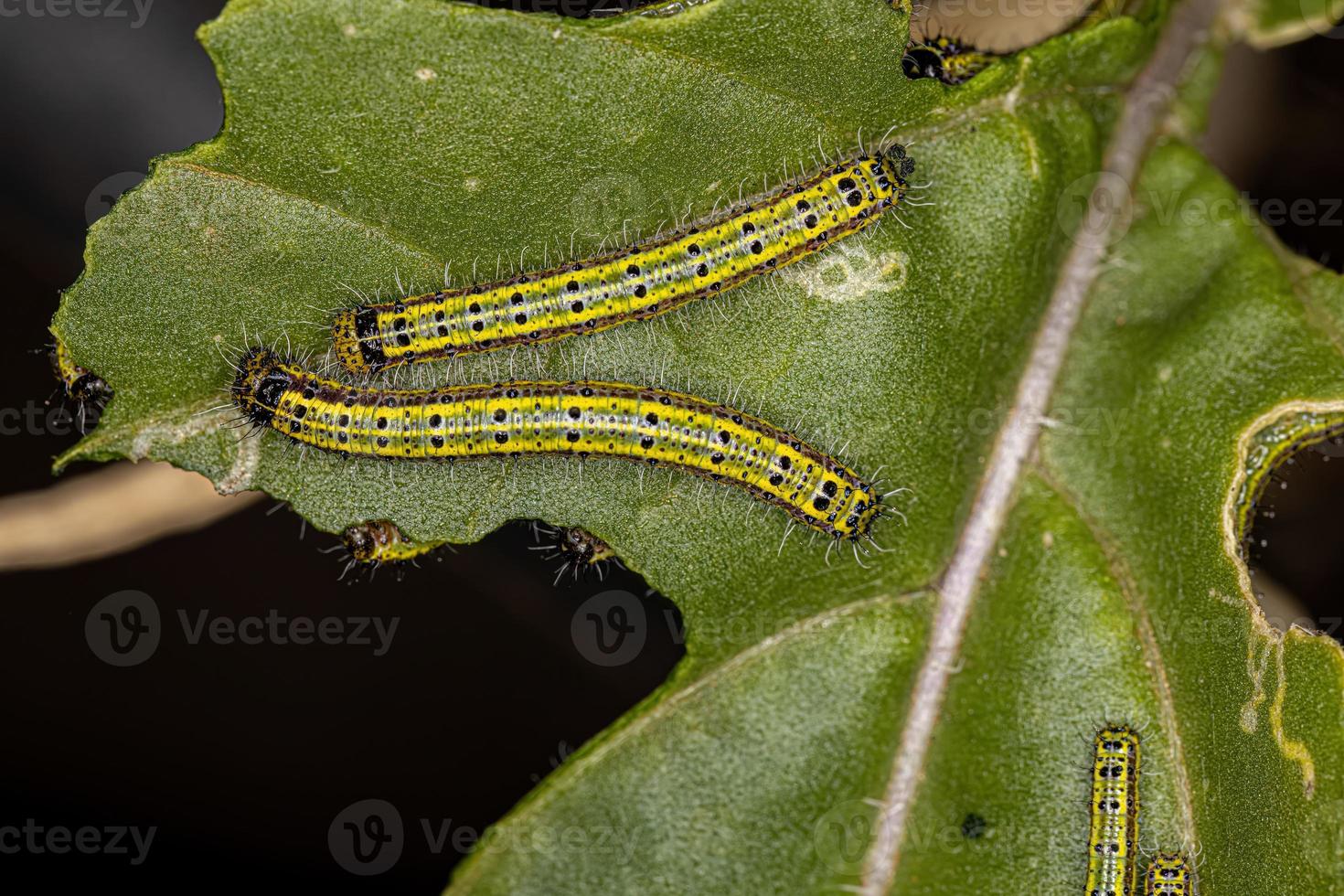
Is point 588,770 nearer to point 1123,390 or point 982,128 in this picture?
point 1123,390

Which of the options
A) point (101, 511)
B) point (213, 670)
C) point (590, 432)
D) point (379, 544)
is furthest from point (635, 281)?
point (213, 670)

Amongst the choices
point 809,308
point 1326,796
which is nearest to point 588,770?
point 809,308

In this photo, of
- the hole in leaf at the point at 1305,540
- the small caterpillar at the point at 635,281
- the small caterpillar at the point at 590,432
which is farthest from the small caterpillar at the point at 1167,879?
the small caterpillar at the point at 635,281

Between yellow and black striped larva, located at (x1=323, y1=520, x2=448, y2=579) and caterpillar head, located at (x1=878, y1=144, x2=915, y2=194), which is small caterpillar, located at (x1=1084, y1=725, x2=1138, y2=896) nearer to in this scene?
caterpillar head, located at (x1=878, y1=144, x2=915, y2=194)

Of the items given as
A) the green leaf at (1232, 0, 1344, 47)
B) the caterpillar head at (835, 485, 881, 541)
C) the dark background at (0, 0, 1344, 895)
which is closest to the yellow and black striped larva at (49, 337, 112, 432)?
the dark background at (0, 0, 1344, 895)

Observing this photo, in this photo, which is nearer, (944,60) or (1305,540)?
(944,60)

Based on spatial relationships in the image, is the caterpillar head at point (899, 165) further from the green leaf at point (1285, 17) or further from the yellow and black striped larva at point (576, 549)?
the yellow and black striped larva at point (576, 549)

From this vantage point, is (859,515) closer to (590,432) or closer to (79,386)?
(590,432)
